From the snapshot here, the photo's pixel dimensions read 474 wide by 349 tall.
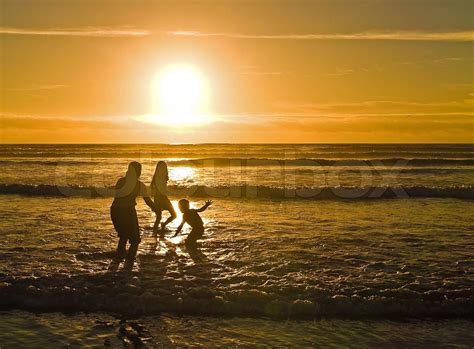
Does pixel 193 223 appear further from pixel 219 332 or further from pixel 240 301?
pixel 219 332

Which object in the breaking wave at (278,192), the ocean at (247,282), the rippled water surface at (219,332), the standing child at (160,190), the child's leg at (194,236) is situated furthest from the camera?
the breaking wave at (278,192)

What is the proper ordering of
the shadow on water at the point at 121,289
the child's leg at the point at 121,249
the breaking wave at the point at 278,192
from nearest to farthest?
the shadow on water at the point at 121,289
the child's leg at the point at 121,249
the breaking wave at the point at 278,192

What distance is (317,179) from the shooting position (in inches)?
1217

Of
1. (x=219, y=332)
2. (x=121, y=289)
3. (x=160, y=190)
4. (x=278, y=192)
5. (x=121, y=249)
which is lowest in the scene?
(x=219, y=332)

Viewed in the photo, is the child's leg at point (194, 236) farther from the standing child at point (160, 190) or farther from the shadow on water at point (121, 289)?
the shadow on water at point (121, 289)

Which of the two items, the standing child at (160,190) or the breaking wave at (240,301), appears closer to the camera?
the breaking wave at (240,301)

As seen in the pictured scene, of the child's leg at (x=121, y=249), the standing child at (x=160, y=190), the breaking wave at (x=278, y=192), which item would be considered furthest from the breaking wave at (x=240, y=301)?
the breaking wave at (x=278, y=192)

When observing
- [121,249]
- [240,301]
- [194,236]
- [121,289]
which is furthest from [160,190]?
[240,301]

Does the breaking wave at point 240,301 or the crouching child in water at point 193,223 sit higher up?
the crouching child in water at point 193,223

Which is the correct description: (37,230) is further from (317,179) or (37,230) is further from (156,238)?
(317,179)

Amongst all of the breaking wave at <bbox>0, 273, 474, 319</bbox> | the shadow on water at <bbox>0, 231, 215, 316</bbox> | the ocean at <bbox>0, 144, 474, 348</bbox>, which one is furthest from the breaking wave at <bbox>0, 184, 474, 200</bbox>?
the breaking wave at <bbox>0, 273, 474, 319</bbox>

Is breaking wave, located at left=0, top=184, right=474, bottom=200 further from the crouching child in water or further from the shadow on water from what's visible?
the shadow on water

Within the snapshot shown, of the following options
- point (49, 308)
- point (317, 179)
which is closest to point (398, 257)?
point (49, 308)

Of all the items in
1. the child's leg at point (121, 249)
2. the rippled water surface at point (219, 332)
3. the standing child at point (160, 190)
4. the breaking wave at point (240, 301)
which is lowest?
the rippled water surface at point (219, 332)
